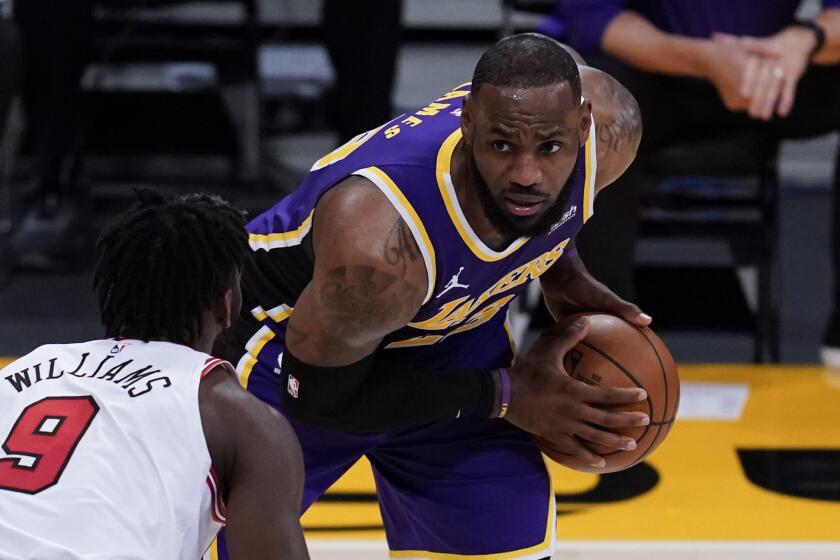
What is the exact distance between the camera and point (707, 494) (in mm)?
3727

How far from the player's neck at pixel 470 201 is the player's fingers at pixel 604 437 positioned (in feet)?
1.32

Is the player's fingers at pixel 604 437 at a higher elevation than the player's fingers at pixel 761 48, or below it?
below

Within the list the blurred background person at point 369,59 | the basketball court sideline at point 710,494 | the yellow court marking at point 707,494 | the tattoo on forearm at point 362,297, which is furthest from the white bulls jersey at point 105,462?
the blurred background person at point 369,59

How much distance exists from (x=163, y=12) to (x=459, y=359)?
4144mm

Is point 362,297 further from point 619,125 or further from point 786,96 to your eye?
point 786,96

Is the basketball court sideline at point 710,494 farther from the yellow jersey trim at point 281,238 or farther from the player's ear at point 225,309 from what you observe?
the player's ear at point 225,309

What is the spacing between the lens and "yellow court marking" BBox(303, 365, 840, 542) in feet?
11.5

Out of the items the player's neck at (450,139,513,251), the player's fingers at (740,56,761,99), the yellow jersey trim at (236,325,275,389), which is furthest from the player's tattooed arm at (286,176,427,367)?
the player's fingers at (740,56,761,99)

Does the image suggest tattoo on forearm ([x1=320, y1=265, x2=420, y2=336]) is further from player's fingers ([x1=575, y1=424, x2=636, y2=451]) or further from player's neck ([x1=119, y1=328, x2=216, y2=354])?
player's fingers ([x1=575, y1=424, x2=636, y2=451])

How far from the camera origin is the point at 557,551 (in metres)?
3.36

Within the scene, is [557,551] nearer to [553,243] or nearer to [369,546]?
[369,546]

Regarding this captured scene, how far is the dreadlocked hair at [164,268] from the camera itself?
215cm

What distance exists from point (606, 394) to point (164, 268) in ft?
3.00

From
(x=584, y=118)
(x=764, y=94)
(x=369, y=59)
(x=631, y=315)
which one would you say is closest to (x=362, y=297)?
(x=584, y=118)
